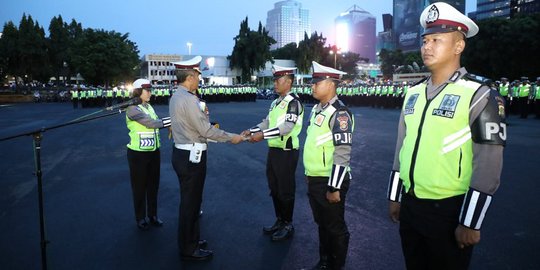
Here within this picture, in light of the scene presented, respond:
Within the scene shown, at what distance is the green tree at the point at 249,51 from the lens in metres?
55.9

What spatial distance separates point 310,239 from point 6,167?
7910 mm

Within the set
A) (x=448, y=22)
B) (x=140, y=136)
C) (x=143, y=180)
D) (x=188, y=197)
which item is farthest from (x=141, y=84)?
A: (x=448, y=22)

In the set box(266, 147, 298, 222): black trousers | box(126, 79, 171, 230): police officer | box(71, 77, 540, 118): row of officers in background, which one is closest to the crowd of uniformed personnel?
box(71, 77, 540, 118): row of officers in background

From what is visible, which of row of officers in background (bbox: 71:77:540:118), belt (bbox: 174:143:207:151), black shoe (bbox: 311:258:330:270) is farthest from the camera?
row of officers in background (bbox: 71:77:540:118)

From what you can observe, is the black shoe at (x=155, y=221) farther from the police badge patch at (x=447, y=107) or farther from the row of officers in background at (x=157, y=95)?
the row of officers in background at (x=157, y=95)

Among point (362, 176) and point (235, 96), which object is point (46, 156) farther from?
point (235, 96)

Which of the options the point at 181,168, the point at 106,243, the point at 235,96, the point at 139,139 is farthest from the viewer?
the point at 235,96

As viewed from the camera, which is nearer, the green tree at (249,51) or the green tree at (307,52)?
the green tree at (249,51)

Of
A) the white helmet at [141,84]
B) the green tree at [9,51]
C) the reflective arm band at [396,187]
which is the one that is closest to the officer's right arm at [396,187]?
the reflective arm band at [396,187]

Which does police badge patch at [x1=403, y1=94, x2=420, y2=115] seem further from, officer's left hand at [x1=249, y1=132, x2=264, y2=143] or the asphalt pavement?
officer's left hand at [x1=249, y1=132, x2=264, y2=143]

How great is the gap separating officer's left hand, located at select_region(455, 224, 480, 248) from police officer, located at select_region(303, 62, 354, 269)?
4.26 feet

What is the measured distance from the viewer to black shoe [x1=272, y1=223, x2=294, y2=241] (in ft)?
14.7

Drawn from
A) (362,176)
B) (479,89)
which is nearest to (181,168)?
(479,89)

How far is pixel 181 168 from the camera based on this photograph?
404 cm
